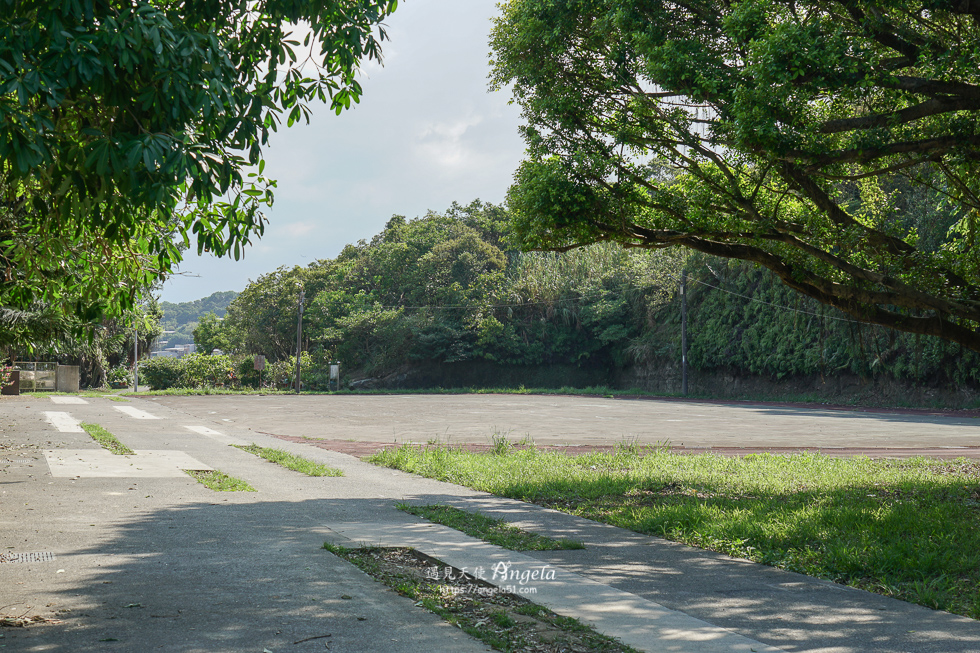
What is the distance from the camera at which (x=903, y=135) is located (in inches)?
435

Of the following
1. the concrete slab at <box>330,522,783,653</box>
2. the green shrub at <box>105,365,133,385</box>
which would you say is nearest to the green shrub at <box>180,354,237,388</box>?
the green shrub at <box>105,365,133,385</box>

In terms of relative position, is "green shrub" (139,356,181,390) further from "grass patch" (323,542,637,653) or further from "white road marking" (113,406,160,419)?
"grass patch" (323,542,637,653)

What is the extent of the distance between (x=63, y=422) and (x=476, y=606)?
63.2 ft

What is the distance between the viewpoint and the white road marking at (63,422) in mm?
18634

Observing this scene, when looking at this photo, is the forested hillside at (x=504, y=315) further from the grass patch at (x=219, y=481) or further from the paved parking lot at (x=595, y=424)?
the grass patch at (x=219, y=481)

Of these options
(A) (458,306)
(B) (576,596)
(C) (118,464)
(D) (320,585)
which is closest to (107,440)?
(C) (118,464)

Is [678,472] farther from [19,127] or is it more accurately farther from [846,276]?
[19,127]

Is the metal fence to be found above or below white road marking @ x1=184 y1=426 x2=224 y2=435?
above

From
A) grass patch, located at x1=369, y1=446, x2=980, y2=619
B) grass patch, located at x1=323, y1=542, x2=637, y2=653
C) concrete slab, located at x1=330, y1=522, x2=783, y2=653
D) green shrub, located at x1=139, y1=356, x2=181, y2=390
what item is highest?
green shrub, located at x1=139, y1=356, x2=181, y2=390

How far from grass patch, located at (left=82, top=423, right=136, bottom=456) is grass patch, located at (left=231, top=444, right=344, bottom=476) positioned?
2.19 m

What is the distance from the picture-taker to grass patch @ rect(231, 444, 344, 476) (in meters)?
12.3

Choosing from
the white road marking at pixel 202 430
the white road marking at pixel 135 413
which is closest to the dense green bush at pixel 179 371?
the white road marking at pixel 135 413

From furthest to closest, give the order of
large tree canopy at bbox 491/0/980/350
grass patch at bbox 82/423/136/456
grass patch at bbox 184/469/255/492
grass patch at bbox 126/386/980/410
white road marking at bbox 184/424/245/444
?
1. grass patch at bbox 126/386/980/410
2. white road marking at bbox 184/424/245/444
3. grass patch at bbox 82/423/136/456
4. grass patch at bbox 184/469/255/492
5. large tree canopy at bbox 491/0/980/350

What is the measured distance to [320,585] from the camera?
5707 mm
